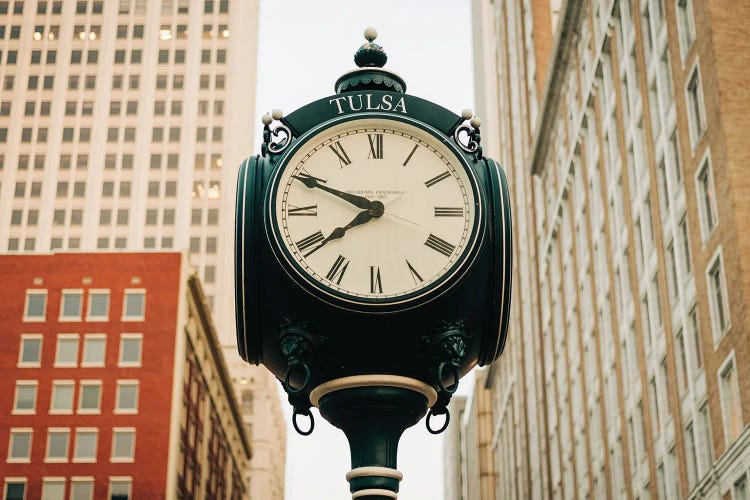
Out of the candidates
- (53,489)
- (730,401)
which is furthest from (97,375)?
(730,401)

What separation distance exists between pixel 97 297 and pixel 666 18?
143 ft

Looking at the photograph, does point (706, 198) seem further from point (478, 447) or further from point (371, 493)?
point (478, 447)

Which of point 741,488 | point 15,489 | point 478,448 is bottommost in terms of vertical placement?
point 741,488

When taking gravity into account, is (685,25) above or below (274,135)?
above

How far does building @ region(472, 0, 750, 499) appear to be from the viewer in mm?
36688

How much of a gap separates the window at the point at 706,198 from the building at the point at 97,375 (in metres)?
41.3

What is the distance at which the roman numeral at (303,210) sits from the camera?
4.65m

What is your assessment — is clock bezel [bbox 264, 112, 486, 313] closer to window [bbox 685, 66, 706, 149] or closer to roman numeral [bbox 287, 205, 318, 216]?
roman numeral [bbox 287, 205, 318, 216]

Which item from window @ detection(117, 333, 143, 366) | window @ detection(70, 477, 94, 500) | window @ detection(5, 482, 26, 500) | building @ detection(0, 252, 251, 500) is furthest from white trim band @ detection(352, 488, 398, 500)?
window @ detection(117, 333, 143, 366)

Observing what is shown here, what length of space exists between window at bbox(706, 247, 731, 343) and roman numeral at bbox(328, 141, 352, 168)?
33.7m

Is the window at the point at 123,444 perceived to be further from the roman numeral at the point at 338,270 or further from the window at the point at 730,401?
the roman numeral at the point at 338,270

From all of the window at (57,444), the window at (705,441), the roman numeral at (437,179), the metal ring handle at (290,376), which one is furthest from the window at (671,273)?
the window at (57,444)

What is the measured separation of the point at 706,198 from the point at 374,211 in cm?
3632

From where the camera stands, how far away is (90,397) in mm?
73562
